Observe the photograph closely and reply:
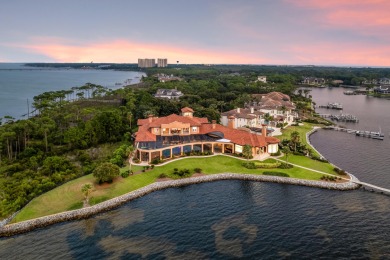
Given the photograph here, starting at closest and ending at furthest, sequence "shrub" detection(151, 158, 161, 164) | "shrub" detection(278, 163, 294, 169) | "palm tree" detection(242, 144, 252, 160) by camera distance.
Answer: "shrub" detection(278, 163, 294, 169), "shrub" detection(151, 158, 161, 164), "palm tree" detection(242, 144, 252, 160)

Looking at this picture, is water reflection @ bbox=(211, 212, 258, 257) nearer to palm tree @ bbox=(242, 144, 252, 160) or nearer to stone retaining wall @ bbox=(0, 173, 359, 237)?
stone retaining wall @ bbox=(0, 173, 359, 237)

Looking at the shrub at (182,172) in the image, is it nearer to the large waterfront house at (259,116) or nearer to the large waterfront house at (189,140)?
the large waterfront house at (189,140)

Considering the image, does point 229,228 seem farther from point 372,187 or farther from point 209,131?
point 209,131

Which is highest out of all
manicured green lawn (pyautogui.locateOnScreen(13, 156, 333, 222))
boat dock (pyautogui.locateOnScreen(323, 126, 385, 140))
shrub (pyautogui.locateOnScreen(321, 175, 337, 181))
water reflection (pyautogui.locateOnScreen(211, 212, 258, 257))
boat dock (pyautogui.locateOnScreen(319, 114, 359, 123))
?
boat dock (pyautogui.locateOnScreen(319, 114, 359, 123))

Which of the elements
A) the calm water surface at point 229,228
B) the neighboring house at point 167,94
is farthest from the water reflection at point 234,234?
the neighboring house at point 167,94

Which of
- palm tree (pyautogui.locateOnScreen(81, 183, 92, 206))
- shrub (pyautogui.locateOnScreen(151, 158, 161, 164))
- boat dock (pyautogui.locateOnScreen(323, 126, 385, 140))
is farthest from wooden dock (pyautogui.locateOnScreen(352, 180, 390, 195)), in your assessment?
palm tree (pyautogui.locateOnScreen(81, 183, 92, 206))

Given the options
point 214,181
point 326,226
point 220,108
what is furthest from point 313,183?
point 220,108
